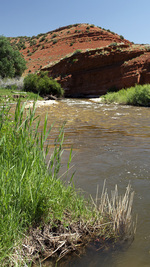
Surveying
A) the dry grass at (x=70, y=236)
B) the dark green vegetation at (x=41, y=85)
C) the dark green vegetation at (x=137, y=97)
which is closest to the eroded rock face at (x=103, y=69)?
the dark green vegetation at (x=41, y=85)

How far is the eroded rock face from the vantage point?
99.8 feet

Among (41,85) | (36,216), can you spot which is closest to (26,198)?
(36,216)

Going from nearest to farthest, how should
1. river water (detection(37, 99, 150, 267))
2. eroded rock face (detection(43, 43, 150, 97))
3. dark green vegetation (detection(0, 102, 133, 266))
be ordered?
dark green vegetation (detection(0, 102, 133, 266)), river water (detection(37, 99, 150, 267)), eroded rock face (detection(43, 43, 150, 97))

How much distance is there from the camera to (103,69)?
113 feet

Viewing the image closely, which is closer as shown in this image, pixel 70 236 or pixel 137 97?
pixel 70 236

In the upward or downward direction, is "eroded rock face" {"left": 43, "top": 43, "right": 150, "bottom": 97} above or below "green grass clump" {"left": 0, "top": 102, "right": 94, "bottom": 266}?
above

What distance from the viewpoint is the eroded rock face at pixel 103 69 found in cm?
3042

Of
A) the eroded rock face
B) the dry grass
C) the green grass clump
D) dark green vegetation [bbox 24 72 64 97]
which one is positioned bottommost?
the dry grass

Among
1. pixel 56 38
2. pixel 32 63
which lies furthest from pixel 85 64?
pixel 56 38

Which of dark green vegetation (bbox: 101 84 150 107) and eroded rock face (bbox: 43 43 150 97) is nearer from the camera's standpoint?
dark green vegetation (bbox: 101 84 150 107)

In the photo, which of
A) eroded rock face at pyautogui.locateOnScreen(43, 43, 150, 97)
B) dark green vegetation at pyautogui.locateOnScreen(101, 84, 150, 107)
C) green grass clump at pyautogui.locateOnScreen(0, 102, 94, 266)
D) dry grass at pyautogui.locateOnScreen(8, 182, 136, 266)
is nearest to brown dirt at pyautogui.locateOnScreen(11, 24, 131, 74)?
eroded rock face at pyautogui.locateOnScreen(43, 43, 150, 97)

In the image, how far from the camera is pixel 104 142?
6.35 meters

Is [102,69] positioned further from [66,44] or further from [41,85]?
[66,44]

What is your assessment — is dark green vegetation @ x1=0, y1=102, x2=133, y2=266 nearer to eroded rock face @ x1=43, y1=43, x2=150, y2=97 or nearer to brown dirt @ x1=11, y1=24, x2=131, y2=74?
eroded rock face @ x1=43, y1=43, x2=150, y2=97
